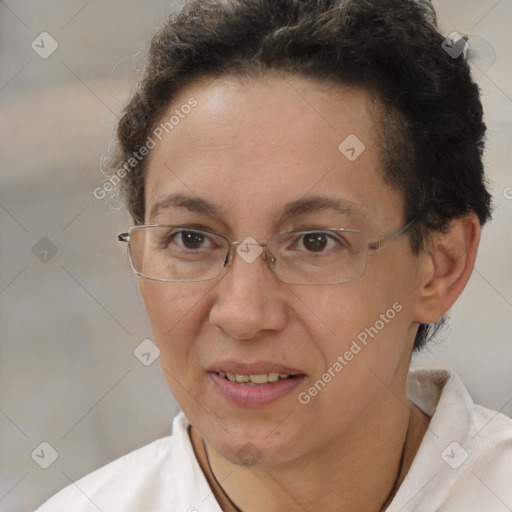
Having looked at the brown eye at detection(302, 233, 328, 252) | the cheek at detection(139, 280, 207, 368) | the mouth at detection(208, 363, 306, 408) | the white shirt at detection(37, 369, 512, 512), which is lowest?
the white shirt at detection(37, 369, 512, 512)

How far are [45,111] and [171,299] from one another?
107 cm

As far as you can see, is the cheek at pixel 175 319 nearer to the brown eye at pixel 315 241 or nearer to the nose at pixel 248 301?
the nose at pixel 248 301

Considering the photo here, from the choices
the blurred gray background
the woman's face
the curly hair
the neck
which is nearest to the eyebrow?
the woman's face

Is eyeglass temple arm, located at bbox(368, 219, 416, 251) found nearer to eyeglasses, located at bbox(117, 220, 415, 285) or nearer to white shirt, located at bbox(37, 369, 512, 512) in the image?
eyeglasses, located at bbox(117, 220, 415, 285)

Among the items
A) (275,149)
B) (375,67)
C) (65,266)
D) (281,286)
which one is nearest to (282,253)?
(281,286)

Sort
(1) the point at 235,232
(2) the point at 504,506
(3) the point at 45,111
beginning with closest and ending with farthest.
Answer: (1) the point at 235,232, (2) the point at 504,506, (3) the point at 45,111

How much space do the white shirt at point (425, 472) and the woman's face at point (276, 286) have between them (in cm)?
19

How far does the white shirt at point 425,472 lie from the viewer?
57.3 inches

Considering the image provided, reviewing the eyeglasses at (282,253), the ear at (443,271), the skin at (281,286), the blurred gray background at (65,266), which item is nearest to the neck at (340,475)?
the skin at (281,286)

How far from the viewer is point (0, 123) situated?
7.35 ft

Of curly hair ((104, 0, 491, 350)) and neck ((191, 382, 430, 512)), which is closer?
curly hair ((104, 0, 491, 350))

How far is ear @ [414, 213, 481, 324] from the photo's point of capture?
145 cm

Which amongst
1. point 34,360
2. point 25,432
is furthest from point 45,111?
point 25,432

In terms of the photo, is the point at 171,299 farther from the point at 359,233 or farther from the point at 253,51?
the point at 253,51
